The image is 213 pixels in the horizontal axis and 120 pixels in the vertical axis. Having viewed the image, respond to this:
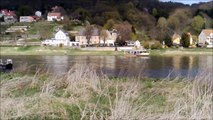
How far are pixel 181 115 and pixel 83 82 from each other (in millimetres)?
2687

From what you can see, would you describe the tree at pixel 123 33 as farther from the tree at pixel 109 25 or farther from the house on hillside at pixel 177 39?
the house on hillside at pixel 177 39

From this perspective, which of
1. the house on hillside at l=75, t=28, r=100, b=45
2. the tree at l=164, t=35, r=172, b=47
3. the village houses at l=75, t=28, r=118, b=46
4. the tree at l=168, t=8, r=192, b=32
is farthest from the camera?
the tree at l=168, t=8, r=192, b=32

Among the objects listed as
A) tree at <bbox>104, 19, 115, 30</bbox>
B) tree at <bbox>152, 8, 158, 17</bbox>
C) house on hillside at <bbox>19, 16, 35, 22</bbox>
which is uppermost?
tree at <bbox>152, 8, 158, 17</bbox>

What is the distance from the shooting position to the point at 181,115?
447 cm

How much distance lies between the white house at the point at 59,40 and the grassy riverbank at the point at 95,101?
4240cm

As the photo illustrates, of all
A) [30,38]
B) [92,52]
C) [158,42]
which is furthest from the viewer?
[30,38]

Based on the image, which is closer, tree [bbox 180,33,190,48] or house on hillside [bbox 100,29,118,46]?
tree [bbox 180,33,190,48]

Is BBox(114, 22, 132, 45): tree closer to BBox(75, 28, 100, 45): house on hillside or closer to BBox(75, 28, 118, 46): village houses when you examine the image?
BBox(75, 28, 118, 46): village houses

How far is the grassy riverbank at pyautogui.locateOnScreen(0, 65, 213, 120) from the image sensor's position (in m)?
4.51

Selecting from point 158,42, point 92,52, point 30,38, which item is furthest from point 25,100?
point 30,38

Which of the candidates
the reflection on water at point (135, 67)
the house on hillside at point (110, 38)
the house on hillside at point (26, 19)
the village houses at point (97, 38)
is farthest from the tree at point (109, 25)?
the reflection on water at point (135, 67)

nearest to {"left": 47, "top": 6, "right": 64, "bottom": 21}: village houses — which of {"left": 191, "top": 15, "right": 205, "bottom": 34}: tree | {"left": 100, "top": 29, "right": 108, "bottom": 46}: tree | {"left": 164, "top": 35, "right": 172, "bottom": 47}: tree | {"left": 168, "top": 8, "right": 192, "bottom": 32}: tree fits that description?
{"left": 100, "top": 29, "right": 108, "bottom": 46}: tree

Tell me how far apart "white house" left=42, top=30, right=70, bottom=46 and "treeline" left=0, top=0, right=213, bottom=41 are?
22.7 feet

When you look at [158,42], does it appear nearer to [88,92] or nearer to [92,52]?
[92,52]
